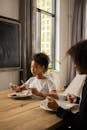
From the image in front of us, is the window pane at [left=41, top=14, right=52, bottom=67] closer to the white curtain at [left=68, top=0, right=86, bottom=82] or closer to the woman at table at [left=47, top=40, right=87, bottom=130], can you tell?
the white curtain at [left=68, top=0, right=86, bottom=82]

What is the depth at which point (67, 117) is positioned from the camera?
125 cm

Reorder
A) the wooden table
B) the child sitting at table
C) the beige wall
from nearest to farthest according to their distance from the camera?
1. the wooden table
2. the child sitting at table
3. the beige wall

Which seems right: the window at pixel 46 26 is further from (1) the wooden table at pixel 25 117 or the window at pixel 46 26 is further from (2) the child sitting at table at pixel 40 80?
(1) the wooden table at pixel 25 117

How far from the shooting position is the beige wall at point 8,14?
2.92m

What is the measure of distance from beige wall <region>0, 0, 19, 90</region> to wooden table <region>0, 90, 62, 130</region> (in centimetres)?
131

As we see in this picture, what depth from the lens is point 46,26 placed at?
13.6 feet

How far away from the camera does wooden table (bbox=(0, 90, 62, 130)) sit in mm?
1137

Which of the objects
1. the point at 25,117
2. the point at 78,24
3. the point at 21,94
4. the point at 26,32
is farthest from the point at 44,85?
the point at 78,24

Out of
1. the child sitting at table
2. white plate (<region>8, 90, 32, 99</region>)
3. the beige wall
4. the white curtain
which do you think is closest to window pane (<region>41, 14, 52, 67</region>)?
the white curtain

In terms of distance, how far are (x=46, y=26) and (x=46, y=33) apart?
5.6 inches

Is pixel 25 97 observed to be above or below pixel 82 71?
below

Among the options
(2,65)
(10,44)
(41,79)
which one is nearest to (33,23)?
(10,44)

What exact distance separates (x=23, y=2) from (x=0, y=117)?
2.28m

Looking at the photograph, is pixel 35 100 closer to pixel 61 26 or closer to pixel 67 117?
pixel 67 117
